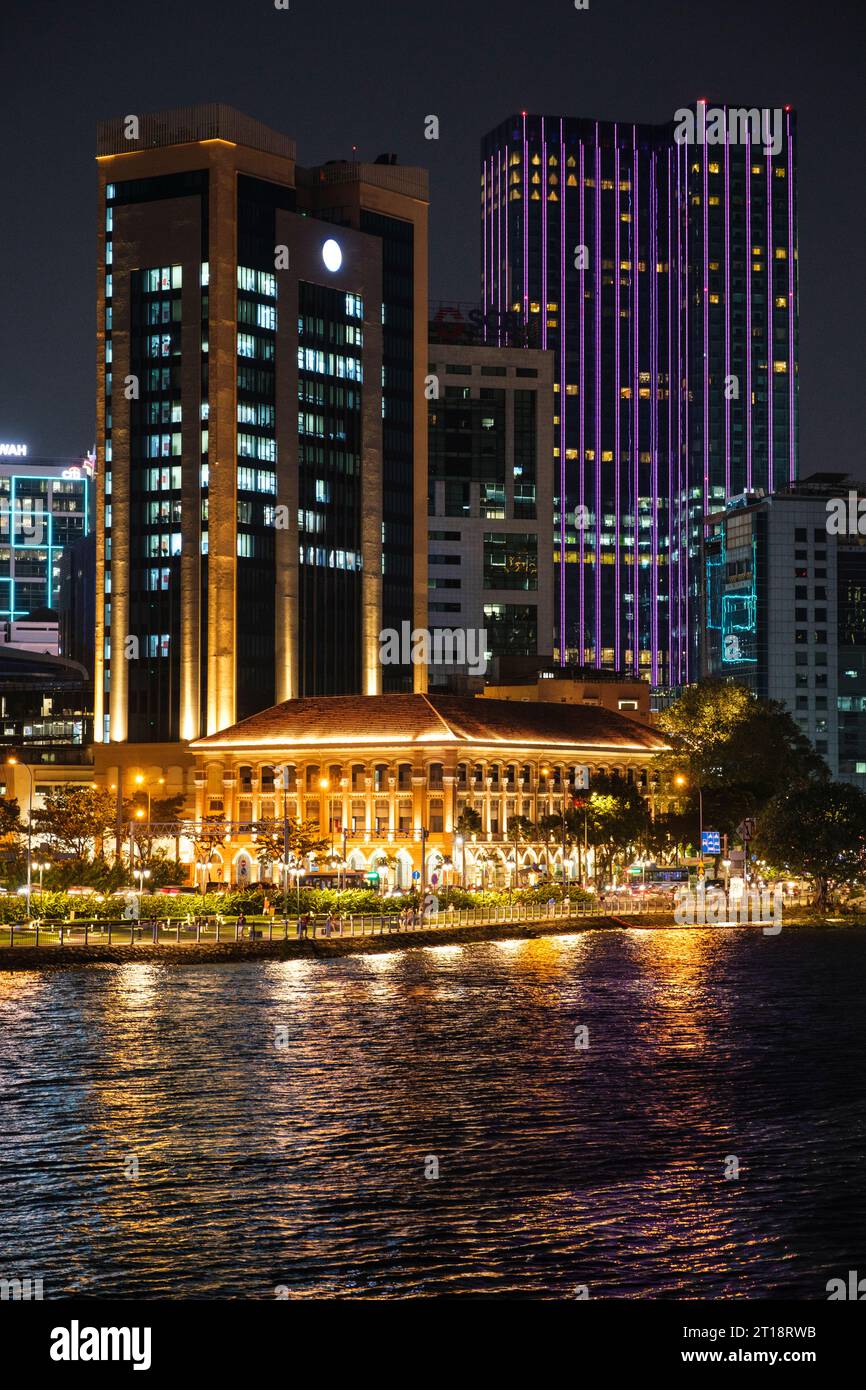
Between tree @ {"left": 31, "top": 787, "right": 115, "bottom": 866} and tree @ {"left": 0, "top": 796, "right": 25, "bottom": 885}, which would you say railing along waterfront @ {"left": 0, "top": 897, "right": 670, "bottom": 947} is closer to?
tree @ {"left": 0, "top": 796, "right": 25, "bottom": 885}

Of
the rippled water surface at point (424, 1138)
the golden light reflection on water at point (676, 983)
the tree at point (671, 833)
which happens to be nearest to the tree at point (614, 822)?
the tree at point (671, 833)

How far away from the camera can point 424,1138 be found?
58844 mm

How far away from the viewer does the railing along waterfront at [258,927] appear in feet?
373

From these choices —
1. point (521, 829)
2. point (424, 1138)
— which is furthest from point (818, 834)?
point (424, 1138)

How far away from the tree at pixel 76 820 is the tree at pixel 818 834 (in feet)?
200

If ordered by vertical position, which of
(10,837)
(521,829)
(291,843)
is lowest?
(10,837)

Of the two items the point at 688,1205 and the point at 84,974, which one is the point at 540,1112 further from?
the point at 84,974

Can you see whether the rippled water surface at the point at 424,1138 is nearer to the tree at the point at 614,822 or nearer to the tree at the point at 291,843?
the tree at the point at 291,843

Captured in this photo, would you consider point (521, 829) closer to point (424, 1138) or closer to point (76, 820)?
point (76, 820)

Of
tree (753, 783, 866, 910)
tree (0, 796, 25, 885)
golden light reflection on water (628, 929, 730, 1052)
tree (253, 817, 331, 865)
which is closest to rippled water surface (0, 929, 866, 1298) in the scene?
golden light reflection on water (628, 929, 730, 1052)

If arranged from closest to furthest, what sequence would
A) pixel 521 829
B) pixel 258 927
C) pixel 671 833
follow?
pixel 258 927 < pixel 671 833 < pixel 521 829

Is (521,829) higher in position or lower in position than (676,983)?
higher

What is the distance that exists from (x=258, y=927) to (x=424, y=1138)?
64685mm
